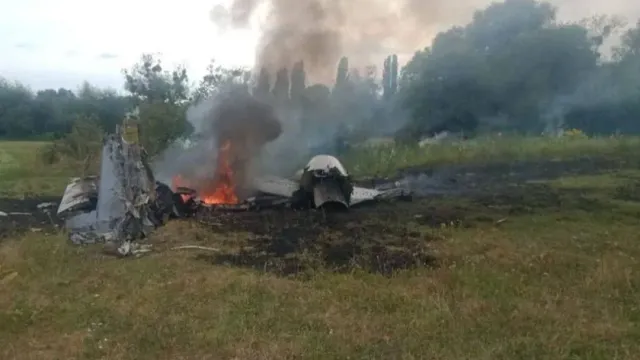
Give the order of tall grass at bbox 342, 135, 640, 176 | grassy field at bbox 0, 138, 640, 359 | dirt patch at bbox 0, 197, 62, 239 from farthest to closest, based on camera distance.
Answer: tall grass at bbox 342, 135, 640, 176, dirt patch at bbox 0, 197, 62, 239, grassy field at bbox 0, 138, 640, 359

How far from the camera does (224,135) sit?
63.5 ft

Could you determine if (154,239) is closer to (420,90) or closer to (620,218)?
(620,218)

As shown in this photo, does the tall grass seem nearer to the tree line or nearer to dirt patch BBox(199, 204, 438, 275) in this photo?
the tree line

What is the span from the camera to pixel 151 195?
1460cm

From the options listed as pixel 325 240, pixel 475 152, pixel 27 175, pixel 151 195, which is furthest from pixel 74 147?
pixel 325 240

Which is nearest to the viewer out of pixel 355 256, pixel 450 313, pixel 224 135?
pixel 450 313

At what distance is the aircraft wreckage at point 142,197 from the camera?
13.1 metres

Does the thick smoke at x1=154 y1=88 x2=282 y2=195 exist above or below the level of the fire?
above

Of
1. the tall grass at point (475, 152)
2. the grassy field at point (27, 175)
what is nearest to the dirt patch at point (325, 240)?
the grassy field at point (27, 175)

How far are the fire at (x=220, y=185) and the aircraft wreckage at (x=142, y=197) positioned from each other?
0.14 meters

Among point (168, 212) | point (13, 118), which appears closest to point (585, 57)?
point (168, 212)

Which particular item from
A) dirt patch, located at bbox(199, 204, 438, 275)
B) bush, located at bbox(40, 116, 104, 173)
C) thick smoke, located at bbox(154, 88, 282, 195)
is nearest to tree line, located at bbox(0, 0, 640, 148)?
bush, located at bbox(40, 116, 104, 173)

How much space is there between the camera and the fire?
18.0 meters

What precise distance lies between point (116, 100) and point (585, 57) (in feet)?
97.5
